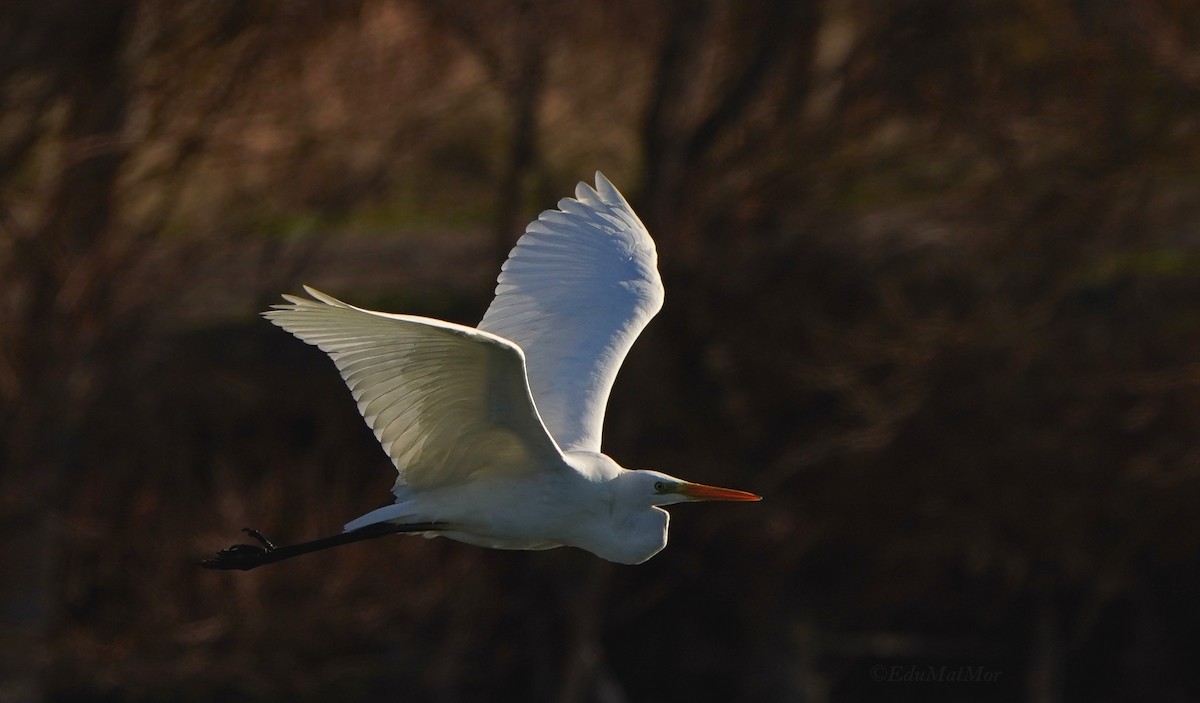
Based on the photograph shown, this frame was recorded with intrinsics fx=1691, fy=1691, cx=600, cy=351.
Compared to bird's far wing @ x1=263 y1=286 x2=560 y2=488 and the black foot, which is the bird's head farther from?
the black foot

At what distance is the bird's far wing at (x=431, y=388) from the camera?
13.3 feet

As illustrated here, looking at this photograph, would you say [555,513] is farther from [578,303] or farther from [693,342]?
[693,342]

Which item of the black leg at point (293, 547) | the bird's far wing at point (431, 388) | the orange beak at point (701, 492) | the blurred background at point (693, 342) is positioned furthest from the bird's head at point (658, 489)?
the blurred background at point (693, 342)

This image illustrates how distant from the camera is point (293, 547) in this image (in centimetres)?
488

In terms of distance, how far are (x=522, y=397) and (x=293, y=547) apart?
3.32ft

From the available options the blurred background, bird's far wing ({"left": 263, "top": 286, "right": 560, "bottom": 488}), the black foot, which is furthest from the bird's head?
the blurred background

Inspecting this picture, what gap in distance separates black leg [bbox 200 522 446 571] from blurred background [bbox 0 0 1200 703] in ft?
16.0

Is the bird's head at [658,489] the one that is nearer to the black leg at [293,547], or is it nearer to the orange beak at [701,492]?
the orange beak at [701,492]

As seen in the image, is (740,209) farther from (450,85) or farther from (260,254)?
(260,254)

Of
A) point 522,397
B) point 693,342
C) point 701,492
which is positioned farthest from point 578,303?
point 693,342

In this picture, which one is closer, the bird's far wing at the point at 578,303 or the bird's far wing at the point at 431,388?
the bird's far wing at the point at 431,388

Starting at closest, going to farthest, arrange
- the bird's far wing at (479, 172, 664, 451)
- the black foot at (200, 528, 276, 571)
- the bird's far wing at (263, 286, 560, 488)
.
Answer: the bird's far wing at (263, 286, 560, 488) < the black foot at (200, 528, 276, 571) < the bird's far wing at (479, 172, 664, 451)

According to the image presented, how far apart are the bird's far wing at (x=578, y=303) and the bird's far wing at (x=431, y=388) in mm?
451

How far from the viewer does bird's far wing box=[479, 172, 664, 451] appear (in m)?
5.17
